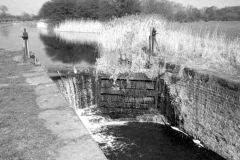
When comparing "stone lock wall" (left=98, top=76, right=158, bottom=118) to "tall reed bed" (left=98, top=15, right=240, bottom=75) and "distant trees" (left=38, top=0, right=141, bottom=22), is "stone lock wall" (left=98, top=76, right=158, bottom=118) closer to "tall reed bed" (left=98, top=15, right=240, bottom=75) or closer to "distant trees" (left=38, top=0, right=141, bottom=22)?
"tall reed bed" (left=98, top=15, right=240, bottom=75)

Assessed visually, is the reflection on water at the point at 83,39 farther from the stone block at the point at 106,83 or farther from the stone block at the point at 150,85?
the stone block at the point at 150,85

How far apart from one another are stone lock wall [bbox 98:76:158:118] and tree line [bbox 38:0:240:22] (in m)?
12.1

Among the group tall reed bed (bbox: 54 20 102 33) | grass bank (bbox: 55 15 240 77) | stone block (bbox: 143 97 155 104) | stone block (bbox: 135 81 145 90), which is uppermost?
tall reed bed (bbox: 54 20 102 33)

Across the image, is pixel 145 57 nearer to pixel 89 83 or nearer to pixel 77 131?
pixel 89 83

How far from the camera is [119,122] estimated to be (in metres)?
6.91

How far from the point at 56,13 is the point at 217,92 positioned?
35256mm

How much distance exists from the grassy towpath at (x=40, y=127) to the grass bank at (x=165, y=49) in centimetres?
328

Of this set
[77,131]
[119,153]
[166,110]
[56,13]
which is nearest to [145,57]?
[166,110]

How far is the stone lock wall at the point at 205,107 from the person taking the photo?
14.6 feet

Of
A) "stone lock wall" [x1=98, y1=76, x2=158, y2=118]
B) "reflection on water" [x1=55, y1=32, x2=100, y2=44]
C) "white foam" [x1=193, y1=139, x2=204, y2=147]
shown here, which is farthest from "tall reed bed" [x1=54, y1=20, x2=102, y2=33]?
"white foam" [x1=193, y1=139, x2=204, y2=147]

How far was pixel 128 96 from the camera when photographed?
24.0 ft

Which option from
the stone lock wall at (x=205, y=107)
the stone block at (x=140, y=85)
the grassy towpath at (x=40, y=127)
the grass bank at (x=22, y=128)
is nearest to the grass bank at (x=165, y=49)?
the stone block at (x=140, y=85)

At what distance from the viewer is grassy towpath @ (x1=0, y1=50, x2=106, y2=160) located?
104 inches

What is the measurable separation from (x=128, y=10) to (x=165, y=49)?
15755 mm
